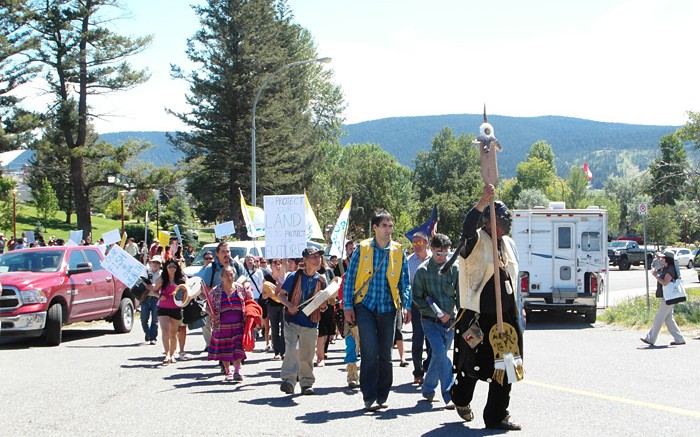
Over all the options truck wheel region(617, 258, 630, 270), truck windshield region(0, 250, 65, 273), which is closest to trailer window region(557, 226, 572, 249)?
truck windshield region(0, 250, 65, 273)

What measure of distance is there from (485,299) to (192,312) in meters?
6.79

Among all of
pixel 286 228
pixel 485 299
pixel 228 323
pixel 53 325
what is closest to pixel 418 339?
pixel 228 323

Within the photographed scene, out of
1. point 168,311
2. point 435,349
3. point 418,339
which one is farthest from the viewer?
point 168,311

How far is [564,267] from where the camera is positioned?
2056cm

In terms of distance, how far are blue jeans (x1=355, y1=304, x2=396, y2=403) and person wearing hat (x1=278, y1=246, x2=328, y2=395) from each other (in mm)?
1415

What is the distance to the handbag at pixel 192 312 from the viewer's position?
43.2ft

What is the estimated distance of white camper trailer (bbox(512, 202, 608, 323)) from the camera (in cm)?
2041

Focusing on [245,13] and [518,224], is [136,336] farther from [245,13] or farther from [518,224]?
[245,13]

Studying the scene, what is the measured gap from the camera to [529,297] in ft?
67.5

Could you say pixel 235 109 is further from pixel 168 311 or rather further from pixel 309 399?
pixel 309 399

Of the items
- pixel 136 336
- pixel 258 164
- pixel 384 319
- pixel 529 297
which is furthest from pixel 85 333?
pixel 258 164

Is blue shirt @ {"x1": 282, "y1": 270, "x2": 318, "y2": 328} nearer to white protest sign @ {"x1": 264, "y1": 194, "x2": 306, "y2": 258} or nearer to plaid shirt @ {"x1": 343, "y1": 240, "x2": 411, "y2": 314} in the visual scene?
plaid shirt @ {"x1": 343, "y1": 240, "x2": 411, "y2": 314}

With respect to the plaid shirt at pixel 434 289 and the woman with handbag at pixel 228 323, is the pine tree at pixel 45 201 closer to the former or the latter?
the woman with handbag at pixel 228 323

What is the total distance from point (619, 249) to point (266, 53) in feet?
92.3
